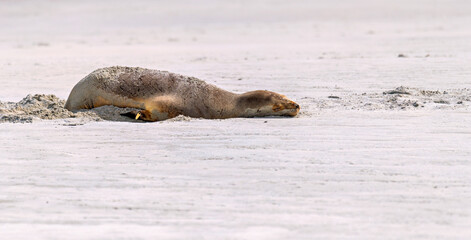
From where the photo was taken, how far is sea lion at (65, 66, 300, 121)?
796 centimetres

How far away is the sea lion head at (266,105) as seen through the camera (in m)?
8.01

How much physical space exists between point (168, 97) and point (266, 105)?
1.03 m

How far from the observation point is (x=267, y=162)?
5906 millimetres

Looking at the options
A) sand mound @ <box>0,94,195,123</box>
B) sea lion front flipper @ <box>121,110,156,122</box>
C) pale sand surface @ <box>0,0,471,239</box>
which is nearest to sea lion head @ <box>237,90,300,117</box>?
pale sand surface @ <box>0,0,471,239</box>

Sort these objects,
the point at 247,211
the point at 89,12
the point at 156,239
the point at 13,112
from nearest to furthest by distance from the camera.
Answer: the point at 156,239 → the point at 247,211 → the point at 13,112 → the point at 89,12

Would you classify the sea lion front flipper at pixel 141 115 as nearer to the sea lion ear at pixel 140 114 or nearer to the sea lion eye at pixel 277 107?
the sea lion ear at pixel 140 114

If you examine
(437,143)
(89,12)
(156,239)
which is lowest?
(156,239)

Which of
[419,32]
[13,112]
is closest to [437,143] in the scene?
[13,112]

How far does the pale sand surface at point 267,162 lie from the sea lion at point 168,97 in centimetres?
21

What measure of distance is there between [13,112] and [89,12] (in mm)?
25223

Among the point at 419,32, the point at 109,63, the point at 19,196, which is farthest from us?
the point at 419,32

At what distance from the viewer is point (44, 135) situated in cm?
705

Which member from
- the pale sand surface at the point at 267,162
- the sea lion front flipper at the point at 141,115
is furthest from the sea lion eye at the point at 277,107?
the sea lion front flipper at the point at 141,115

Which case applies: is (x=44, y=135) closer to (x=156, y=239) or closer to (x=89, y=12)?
(x=156, y=239)
